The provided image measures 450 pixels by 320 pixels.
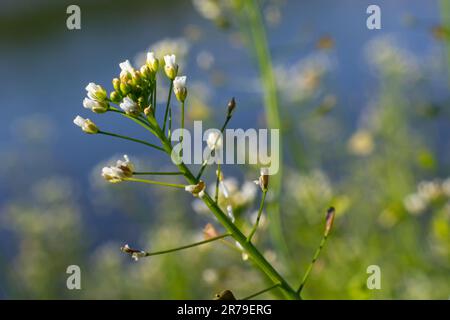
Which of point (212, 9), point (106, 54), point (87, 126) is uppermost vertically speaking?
point (106, 54)

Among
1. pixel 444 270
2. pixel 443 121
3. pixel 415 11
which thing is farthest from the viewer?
pixel 415 11

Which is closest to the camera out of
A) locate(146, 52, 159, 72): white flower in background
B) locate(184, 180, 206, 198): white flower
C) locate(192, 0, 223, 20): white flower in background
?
locate(184, 180, 206, 198): white flower

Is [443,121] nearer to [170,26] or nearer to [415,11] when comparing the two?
[415,11]

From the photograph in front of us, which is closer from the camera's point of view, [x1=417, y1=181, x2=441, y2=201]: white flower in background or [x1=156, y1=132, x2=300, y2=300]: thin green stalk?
[x1=156, y1=132, x2=300, y2=300]: thin green stalk

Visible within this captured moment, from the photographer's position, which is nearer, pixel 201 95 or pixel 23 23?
pixel 201 95

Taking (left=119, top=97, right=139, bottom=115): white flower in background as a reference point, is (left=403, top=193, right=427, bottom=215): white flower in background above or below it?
above

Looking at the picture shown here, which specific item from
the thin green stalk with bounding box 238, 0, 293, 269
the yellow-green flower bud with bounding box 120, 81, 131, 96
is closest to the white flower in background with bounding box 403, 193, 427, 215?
the thin green stalk with bounding box 238, 0, 293, 269

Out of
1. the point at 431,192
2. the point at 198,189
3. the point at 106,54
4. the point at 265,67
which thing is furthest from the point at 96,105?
the point at 106,54

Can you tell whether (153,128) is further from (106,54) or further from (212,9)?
(106,54)

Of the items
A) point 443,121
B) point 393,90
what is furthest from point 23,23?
point 393,90

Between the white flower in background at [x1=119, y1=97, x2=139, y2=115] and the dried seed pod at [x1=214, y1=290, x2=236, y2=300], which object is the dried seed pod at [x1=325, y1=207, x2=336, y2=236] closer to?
the dried seed pod at [x1=214, y1=290, x2=236, y2=300]
